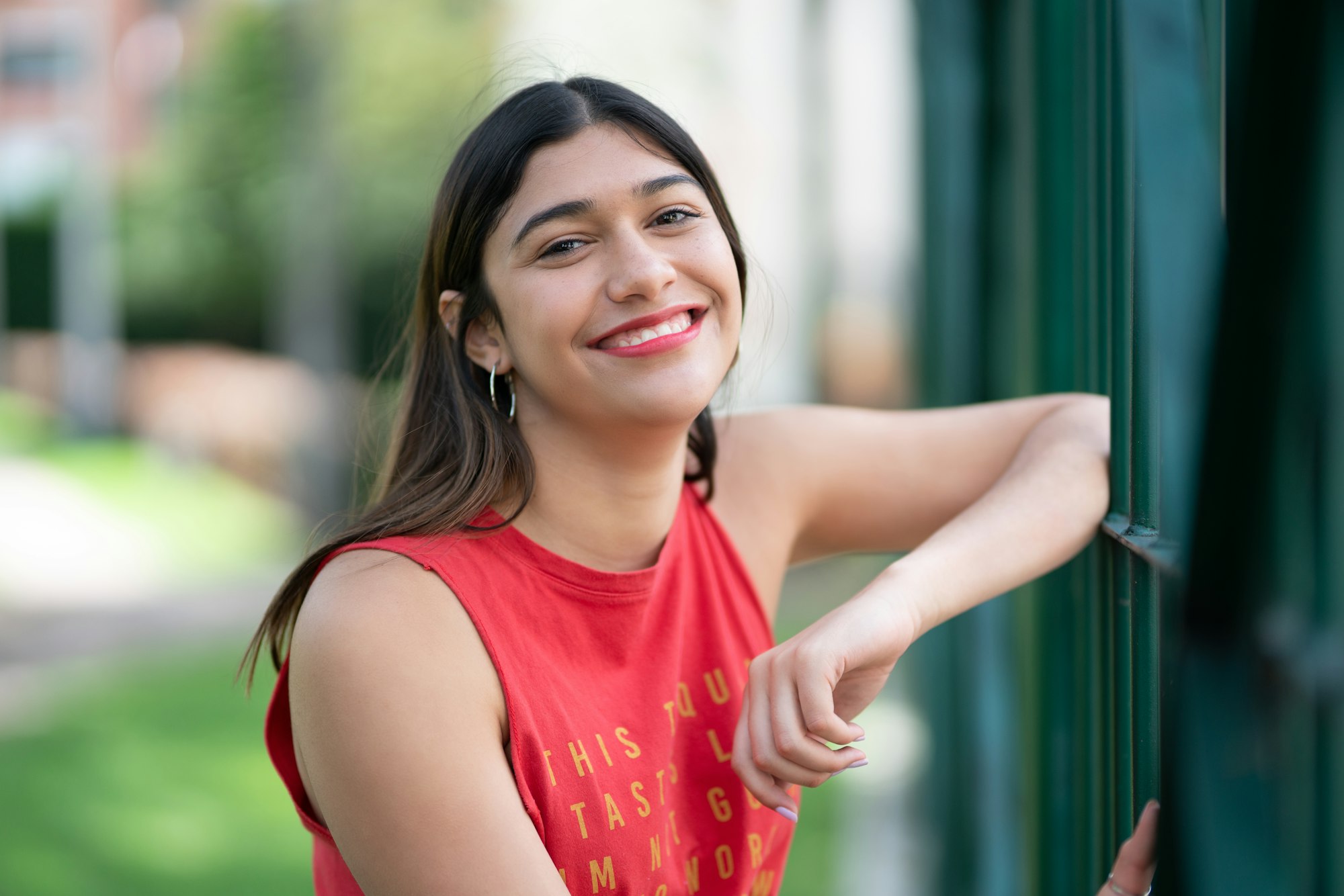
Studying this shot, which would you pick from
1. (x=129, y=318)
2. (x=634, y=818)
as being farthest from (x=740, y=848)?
(x=129, y=318)

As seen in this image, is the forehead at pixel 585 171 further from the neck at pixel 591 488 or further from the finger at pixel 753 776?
the finger at pixel 753 776

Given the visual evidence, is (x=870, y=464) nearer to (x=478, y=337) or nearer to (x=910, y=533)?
(x=910, y=533)

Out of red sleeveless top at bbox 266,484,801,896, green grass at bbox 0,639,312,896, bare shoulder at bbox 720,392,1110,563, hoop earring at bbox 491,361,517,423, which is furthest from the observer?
green grass at bbox 0,639,312,896

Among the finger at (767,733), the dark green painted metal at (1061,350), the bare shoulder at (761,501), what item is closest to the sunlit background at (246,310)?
the bare shoulder at (761,501)

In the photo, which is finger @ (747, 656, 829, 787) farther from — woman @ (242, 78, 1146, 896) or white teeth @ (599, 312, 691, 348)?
white teeth @ (599, 312, 691, 348)

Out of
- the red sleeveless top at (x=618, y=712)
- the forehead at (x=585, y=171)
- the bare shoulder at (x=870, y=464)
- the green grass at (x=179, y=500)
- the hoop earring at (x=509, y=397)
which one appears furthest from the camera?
the green grass at (x=179, y=500)

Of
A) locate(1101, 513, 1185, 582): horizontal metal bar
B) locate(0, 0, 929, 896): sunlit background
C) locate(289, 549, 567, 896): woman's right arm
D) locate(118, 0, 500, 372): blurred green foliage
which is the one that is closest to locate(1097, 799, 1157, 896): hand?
locate(1101, 513, 1185, 582): horizontal metal bar

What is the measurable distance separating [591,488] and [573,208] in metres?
0.36

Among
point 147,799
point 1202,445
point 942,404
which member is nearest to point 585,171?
point 1202,445

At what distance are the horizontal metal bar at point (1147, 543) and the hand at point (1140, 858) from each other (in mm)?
251

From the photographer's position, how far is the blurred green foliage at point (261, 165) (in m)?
14.0

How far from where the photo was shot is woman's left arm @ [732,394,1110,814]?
1.39 m

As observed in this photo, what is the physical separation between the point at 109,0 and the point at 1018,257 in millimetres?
19568

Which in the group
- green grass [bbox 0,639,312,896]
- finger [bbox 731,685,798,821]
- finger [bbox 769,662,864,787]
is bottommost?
green grass [bbox 0,639,312,896]
